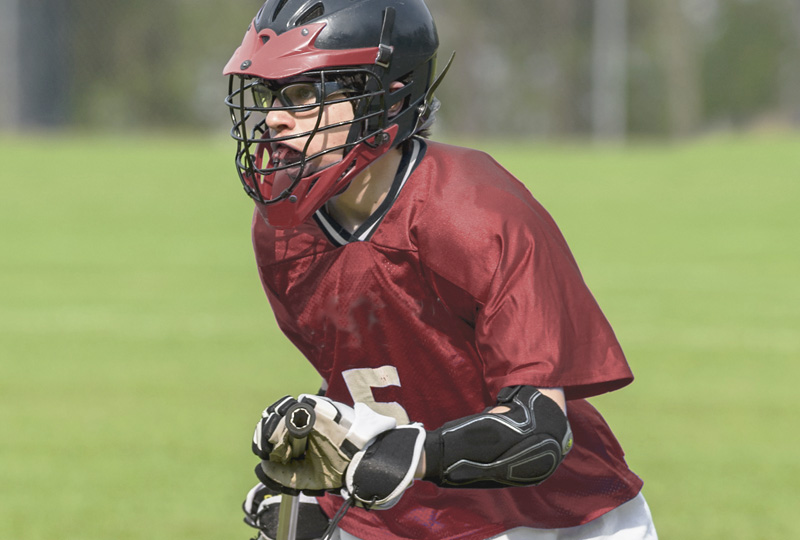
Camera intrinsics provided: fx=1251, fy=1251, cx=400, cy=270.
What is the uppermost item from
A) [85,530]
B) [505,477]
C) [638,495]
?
[505,477]

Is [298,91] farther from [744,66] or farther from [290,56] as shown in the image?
[744,66]

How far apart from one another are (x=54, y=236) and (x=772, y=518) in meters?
13.7

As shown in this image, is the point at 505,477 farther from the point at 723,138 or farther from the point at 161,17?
the point at 161,17

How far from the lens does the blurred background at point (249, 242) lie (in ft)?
21.4

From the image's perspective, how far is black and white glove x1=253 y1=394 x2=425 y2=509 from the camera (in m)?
2.39

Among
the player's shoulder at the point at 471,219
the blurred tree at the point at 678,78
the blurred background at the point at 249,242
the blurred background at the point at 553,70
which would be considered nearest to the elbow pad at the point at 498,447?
the player's shoulder at the point at 471,219

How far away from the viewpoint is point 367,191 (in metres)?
2.95

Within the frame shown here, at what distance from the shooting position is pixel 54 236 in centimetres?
1758

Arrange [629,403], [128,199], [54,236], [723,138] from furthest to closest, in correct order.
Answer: [723,138] → [128,199] → [54,236] → [629,403]

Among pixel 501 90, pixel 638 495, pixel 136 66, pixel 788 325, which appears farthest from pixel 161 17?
pixel 638 495

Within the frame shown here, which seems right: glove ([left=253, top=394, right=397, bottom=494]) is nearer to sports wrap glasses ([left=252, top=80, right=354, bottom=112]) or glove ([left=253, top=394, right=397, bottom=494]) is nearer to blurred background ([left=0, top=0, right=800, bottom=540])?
sports wrap glasses ([left=252, top=80, right=354, bottom=112])

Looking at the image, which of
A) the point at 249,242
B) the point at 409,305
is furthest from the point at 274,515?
the point at 249,242

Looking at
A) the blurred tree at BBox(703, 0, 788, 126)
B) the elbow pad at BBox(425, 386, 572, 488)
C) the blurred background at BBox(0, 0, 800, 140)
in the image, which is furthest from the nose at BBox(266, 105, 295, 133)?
the blurred tree at BBox(703, 0, 788, 126)

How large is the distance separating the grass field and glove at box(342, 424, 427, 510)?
3.10m
